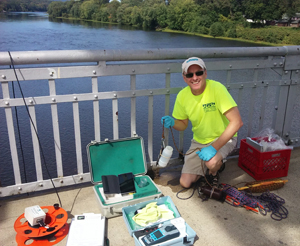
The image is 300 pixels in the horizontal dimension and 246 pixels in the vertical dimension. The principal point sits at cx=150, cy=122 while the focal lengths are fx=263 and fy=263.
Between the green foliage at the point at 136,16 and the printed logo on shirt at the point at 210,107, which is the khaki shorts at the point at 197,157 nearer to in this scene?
the printed logo on shirt at the point at 210,107

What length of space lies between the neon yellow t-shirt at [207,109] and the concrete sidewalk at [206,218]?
2.16ft

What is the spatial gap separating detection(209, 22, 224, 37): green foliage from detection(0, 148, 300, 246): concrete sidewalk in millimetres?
11162

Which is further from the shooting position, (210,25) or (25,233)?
(210,25)

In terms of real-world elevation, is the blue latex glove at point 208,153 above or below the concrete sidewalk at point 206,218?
above

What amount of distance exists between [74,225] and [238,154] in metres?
2.33

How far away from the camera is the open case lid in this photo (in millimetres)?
2605

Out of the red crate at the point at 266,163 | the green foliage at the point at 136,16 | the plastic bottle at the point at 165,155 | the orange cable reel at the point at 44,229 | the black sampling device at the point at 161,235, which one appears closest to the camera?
the black sampling device at the point at 161,235

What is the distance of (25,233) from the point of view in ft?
6.62

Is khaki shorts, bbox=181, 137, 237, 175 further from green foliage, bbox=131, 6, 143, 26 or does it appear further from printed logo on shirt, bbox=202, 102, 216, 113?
green foliage, bbox=131, 6, 143, 26

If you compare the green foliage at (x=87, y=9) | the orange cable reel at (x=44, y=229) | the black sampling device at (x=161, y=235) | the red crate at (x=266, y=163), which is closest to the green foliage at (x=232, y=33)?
the green foliage at (x=87, y=9)

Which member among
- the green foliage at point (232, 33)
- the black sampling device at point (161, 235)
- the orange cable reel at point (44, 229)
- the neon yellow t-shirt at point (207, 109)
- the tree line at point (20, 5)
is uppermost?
the tree line at point (20, 5)

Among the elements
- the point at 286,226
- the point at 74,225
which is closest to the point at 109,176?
the point at 74,225

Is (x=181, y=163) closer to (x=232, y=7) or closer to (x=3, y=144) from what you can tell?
(x=3, y=144)

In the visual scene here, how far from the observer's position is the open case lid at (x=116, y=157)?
2.61 metres
